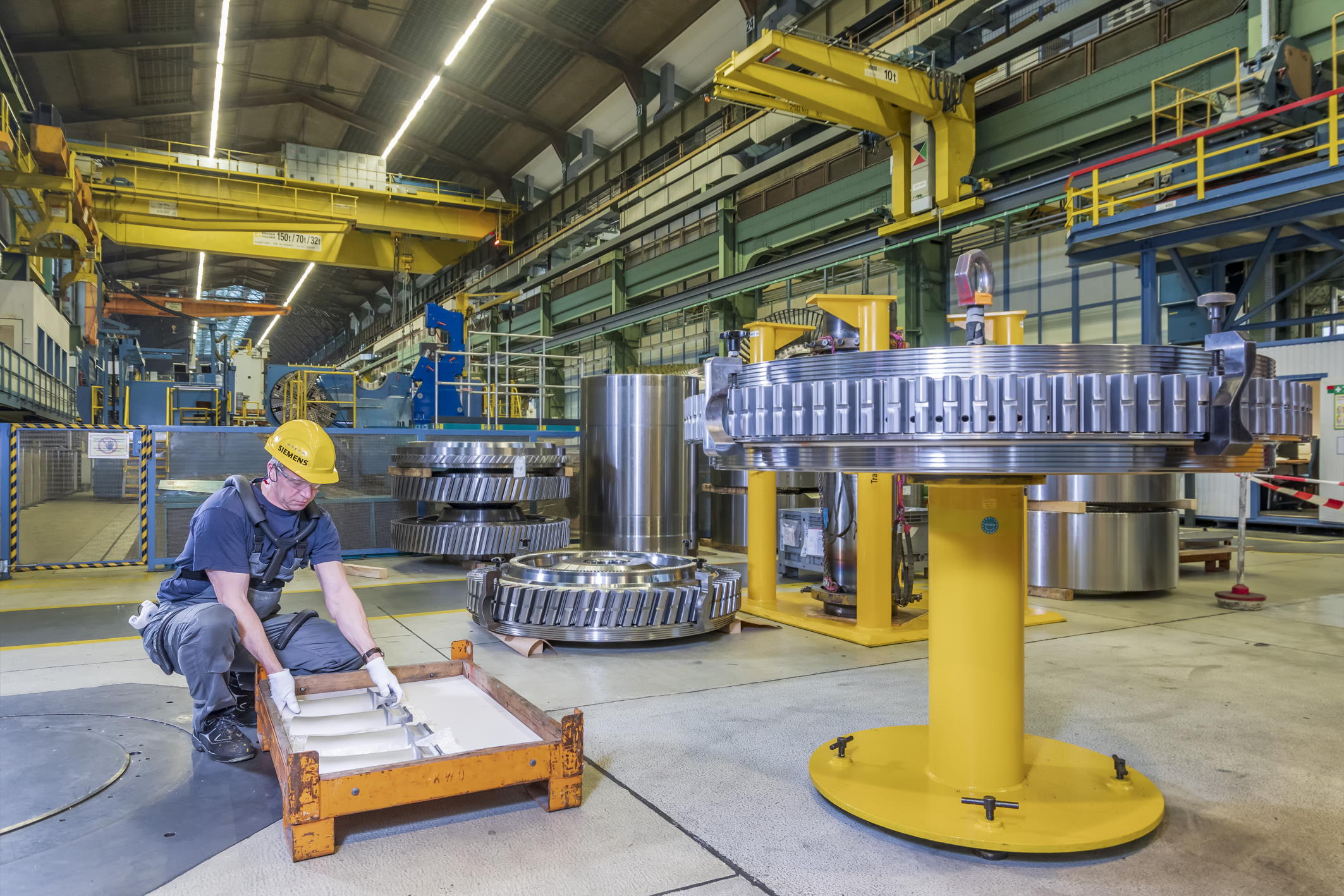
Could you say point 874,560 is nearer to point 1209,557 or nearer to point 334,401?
point 1209,557

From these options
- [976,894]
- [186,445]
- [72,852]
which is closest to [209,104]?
[186,445]

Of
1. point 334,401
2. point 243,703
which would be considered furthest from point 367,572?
point 334,401

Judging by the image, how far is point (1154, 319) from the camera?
10234 millimetres

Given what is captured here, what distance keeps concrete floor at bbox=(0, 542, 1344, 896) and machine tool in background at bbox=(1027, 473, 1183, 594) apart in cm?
80

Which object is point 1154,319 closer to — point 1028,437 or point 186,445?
point 1028,437

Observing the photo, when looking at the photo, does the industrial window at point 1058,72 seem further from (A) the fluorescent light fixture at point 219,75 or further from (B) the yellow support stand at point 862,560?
(A) the fluorescent light fixture at point 219,75

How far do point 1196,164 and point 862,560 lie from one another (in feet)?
24.9

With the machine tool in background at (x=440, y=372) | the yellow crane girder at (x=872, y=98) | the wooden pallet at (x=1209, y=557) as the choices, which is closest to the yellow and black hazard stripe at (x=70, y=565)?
the machine tool in background at (x=440, y=372)

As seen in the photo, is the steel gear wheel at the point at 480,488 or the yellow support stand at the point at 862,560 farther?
the steel gear wheel at the point at 480,488

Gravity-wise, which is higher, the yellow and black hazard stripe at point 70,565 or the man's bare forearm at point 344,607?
the man's bare forearm at point 344,607

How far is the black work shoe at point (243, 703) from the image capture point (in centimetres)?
300

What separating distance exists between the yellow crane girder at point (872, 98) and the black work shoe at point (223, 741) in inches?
372

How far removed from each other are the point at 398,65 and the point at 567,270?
5972 millimetres

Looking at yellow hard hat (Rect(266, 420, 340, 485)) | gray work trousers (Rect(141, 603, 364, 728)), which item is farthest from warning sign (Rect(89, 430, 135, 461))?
yellow hard hat (Rect(266, 420, 340, 485))
